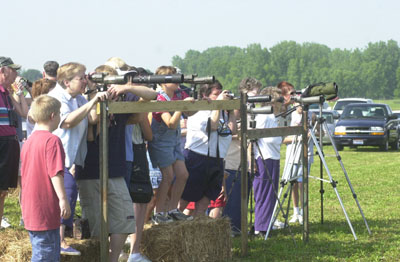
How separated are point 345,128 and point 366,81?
374 feet

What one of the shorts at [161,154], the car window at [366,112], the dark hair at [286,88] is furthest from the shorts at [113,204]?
the car window at [366,112]

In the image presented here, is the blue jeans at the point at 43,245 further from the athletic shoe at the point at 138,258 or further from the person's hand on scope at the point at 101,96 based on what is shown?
the athletic shoe at the point at 138,258

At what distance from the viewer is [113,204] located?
6004 millimetres

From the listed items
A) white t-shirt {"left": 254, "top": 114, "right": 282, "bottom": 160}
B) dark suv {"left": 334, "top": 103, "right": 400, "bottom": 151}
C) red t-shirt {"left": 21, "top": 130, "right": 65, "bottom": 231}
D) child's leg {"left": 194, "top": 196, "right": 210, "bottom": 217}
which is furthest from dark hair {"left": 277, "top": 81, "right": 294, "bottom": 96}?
dark suv {"left": 334, "top": 103, "right": 400, "bottom": 151}

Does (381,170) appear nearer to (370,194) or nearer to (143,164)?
(370,194)

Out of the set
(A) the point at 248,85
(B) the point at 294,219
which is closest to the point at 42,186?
(A) the point at 248,85

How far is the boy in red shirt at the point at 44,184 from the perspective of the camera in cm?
521

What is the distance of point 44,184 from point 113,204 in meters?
0.89

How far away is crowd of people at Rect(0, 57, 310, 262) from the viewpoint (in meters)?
5.28

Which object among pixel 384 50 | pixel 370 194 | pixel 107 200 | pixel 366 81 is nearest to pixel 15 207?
pixel 107 200

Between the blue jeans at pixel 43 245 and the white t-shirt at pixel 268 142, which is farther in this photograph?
the white t-shirt at pixel 268 142

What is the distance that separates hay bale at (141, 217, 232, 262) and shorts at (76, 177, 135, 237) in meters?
0.71

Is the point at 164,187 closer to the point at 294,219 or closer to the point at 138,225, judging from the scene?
the point at 138,225

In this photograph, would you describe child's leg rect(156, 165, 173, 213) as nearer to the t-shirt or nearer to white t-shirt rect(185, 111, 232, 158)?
white t-shirt rect(185, 111, 232, 158)
